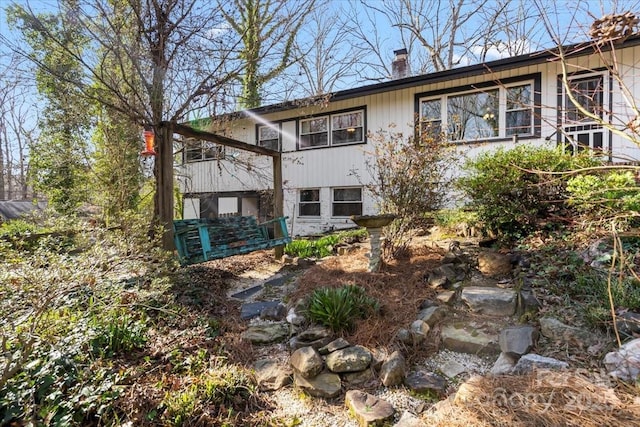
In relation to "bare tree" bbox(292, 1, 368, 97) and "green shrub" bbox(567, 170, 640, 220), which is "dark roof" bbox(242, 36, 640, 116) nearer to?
"green shrub" bbox(567, 170, 640, 220)

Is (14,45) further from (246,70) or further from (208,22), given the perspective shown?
(246,70)

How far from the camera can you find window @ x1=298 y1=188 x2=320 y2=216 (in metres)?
11.4

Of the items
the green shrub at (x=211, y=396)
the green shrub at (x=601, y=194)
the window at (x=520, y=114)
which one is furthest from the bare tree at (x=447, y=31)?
the green shrub at (x=211, y=396)

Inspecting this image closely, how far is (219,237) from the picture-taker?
216 inches

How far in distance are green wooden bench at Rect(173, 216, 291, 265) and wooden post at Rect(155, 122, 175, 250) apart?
19 centimetres

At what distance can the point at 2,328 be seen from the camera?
84.4 inches

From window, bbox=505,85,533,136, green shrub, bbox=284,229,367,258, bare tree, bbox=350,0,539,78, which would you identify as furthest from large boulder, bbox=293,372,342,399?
bare tree, bbox=350,0,539,78

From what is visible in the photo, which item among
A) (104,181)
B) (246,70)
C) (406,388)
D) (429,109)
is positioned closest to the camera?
(406,388)

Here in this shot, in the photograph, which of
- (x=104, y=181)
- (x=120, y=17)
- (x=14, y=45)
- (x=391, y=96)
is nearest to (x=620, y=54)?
(x=391, y=96)

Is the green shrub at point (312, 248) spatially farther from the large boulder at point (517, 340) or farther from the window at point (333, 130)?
the window at point (333, 130)

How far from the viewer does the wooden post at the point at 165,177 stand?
4.52 m

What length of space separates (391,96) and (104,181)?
8012 millimetres

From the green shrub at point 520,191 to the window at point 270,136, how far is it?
8.49 meters

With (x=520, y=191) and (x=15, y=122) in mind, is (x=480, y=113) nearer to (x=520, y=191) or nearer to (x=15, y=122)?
(x=520, y=191)
